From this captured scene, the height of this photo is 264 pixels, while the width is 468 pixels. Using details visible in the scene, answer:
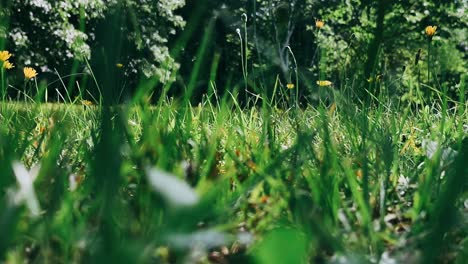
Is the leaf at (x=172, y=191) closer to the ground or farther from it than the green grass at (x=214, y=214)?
farther from it

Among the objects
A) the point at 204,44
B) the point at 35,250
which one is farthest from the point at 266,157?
the point at 35,250

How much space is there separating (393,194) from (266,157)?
0.23 m

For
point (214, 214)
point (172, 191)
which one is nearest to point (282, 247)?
point (172, 191)

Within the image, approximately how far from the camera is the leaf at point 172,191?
34 cm

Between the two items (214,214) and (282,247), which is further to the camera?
(214,214)

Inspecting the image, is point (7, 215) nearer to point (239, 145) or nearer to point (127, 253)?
point (127, 253)

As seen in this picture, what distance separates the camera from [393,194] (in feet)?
3.15

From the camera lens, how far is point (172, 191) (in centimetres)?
34

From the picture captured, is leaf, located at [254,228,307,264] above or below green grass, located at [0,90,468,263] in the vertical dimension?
above

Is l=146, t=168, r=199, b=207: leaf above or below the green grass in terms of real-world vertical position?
above

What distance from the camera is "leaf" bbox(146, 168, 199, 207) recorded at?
13.4 inches

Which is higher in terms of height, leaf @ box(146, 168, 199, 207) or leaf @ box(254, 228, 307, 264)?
leaf @ box(146, 168, 199, 207)

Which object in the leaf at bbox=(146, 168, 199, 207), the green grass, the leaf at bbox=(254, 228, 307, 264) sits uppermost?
the leaf at bbox=(146, 168, 199, 207)

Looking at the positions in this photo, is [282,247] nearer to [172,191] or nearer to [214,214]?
[172,191]
